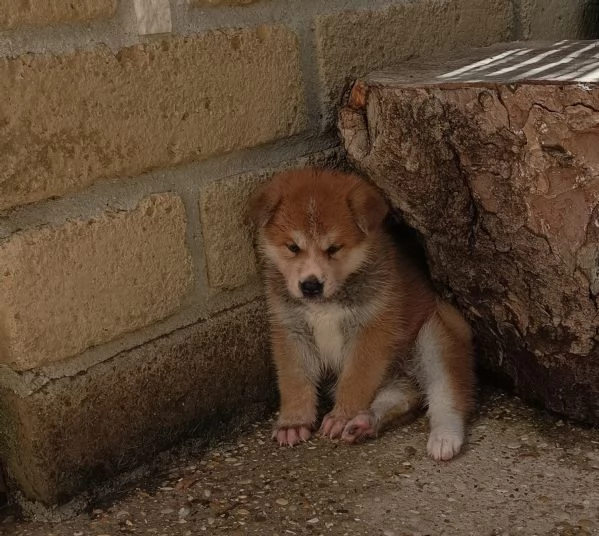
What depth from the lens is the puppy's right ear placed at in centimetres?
247

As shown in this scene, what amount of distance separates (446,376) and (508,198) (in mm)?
596

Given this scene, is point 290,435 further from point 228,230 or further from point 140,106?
point 140,106

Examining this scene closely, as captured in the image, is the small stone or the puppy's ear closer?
the small stone

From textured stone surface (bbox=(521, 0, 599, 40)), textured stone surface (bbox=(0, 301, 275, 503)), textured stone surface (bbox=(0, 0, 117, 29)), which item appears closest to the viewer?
textured stone surface (bbox=(0, 0, 117, 29))

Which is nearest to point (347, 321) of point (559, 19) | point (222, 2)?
point (222, 2)

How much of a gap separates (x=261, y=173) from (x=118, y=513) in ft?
3.49

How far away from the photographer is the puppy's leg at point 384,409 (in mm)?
2480

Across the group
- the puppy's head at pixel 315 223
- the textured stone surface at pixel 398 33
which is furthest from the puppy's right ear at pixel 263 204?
the textured stone surface at pixel 398 33

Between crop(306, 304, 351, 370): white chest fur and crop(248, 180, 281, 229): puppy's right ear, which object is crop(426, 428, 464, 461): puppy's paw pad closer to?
crop(306, 304, 351, 370): white chest fur

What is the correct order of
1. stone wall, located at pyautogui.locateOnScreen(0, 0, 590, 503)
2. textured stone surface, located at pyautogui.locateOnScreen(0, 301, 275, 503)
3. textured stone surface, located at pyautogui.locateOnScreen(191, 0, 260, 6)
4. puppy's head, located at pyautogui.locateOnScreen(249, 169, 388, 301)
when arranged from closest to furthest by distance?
1. stone wall, located at pyautogui.locateOnScreen(0, 0, 590, 503)
2. textured stone surface, located at pyautogui.locateOnScreen(0, 301, 275, 503)
3. textured stone surface, located at pyautogui.locateOnScreen(191, 0, 260, 6)
4. puppy's head, located at pyautogui.locateOnScreen(249, 169, 388, 301)

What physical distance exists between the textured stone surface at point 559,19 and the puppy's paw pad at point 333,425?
71.3 inches

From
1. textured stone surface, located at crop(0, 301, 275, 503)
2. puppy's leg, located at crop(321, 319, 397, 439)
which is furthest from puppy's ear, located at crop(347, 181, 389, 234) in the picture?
textured stone surface, located at crop(0, 301, 275, 503)

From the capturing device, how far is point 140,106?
86.2 inches

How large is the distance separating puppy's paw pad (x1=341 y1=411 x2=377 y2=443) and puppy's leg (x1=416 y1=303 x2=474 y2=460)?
0.17 meters
